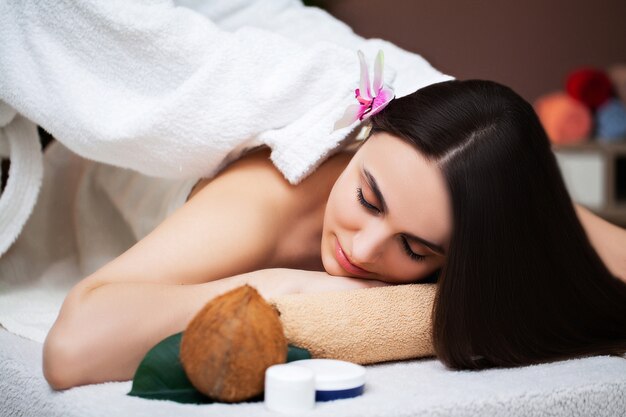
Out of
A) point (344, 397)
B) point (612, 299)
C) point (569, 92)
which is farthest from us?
point (569, 92)

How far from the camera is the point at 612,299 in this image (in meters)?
1.19

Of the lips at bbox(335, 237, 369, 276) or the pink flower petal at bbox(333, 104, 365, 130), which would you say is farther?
the pink flower petal at bbox(333, 104, 365, 130)

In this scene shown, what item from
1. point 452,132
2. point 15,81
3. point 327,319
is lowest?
point 327,319

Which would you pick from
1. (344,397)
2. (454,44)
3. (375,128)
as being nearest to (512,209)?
(375,128)

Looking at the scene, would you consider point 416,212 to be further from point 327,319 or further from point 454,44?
point 454,44

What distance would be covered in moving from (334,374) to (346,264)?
30cm

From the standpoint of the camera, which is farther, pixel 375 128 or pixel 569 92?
pixel 569 92

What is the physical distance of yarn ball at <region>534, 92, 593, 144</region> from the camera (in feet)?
12.2

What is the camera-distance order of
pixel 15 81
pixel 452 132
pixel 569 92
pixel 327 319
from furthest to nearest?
pixel 569 92
pixel 15 81
pixel 452 132
pixel 327 319

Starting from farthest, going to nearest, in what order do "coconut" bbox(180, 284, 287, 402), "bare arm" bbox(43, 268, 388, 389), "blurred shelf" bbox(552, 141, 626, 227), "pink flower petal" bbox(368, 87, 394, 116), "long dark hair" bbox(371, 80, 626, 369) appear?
"blurred shelf" bbox(552, 141, 626, 227) < "pink flower petal" bbox(368, 87, 394, 116) < "long dark hair" bbox(371, 80, 626, 369) < "bare arm" bbox(43, 268, 388, 389) < "coconut" bbox(180, 284, 287, 402)

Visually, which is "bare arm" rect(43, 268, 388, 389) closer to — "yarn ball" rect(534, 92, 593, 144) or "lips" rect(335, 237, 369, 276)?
"lips" rect(335, 237, 369, 276)

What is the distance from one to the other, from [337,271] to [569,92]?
9.79 feet

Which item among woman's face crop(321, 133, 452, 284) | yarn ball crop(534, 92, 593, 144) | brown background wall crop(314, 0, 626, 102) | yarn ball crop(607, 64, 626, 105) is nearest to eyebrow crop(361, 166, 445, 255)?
woman's face crop(321, 133, 452, 284)

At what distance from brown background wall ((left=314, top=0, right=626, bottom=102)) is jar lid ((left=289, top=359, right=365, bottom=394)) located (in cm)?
301
